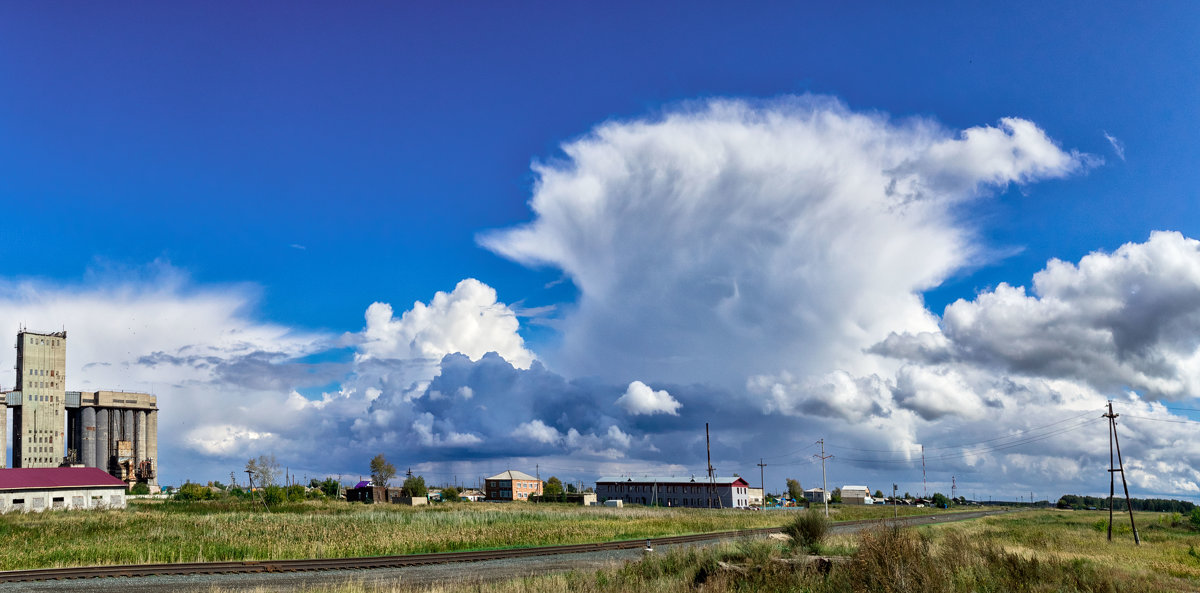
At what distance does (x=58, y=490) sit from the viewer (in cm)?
8869

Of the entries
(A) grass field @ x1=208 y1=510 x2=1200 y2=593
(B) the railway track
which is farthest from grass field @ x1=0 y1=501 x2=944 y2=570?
(A) grass field @ x1=208 y1=510 x2=1200 y2=593

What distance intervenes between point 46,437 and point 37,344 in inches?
826

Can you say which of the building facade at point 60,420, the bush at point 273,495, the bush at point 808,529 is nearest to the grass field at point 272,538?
Answer: the bush at point 808,529

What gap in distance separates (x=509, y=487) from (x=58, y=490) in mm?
101609

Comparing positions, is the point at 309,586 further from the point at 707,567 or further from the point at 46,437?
the point at 46,437

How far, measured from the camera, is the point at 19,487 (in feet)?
280

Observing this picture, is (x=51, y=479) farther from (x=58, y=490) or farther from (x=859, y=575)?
(x=859, y=575)

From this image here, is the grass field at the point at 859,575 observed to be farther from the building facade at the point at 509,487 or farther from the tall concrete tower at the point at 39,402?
the tall concrete tower at the point at 39,402

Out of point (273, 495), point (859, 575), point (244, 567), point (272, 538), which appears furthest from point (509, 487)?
point (859, 575)

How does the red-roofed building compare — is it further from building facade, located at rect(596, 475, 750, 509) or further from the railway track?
building facade, located at rect(596, 475, 750, 509)


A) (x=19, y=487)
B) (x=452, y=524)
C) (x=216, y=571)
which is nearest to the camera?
(x=216, y=571)

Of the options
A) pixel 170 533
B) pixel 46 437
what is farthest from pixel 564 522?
pixel 46 437

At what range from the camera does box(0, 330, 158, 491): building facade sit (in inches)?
6732

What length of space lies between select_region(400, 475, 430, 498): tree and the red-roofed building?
63.2 metres
